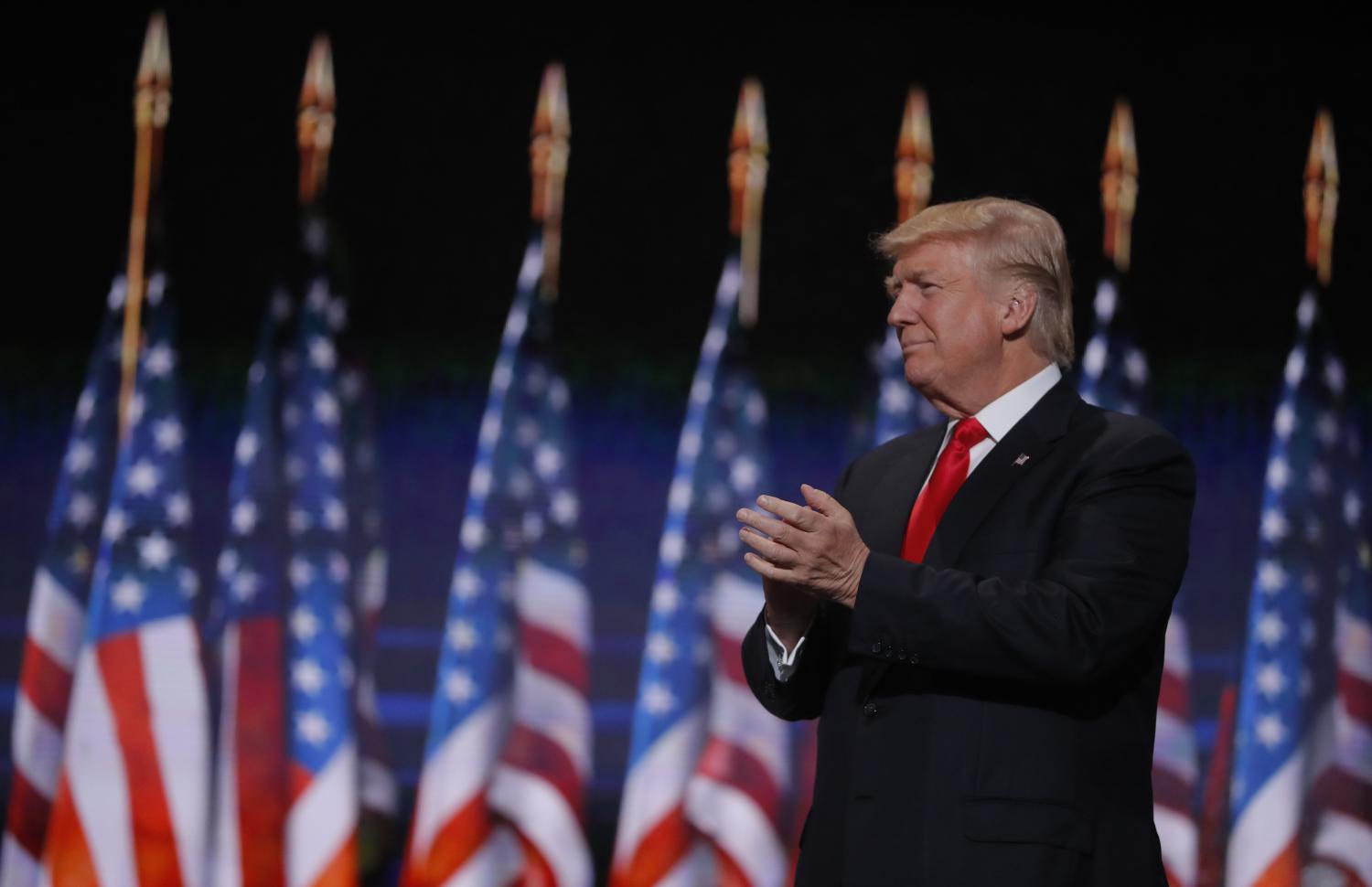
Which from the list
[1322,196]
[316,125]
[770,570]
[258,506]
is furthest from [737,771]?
[770,570]

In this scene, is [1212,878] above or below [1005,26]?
below

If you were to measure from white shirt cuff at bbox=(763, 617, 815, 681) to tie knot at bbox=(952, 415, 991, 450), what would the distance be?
24 centimetres

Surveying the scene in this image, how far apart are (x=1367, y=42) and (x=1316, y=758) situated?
76.3 inches

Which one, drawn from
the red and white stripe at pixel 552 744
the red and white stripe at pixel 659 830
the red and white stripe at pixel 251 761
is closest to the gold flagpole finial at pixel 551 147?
the red and white stripe at pixel 552 744

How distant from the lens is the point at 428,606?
3447 mm

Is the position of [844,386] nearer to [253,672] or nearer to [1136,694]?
[253,672]

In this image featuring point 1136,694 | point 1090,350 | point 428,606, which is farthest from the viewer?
point 1090,350

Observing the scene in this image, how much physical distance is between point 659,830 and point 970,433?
95.0 inches

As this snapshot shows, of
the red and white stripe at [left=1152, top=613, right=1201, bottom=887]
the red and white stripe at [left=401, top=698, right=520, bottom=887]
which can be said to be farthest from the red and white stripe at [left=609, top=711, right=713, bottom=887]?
the red and white stripe at [left=1152, top=613, right=1201, bottom=887]

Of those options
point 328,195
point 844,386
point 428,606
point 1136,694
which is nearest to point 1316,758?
point 844,386

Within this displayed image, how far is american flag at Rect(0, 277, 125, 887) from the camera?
134 inches

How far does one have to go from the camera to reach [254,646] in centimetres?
354

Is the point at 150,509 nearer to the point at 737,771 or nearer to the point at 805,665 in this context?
the point at 737,771

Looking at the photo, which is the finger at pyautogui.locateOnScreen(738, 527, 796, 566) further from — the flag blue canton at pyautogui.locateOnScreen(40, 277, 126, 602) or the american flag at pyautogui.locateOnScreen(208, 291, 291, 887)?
the flag blue canton at pyautogui.locateOnScreen(40, 277, 126, 602)
